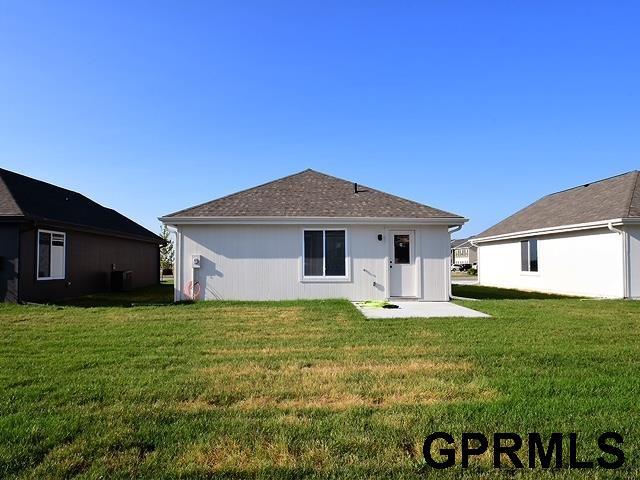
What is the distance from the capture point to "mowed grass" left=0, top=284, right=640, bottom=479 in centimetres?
288

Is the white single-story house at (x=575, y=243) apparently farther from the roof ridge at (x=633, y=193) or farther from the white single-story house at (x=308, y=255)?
the white single-story house at (x=308, y=255)

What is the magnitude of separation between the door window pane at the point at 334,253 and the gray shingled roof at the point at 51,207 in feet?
27.9

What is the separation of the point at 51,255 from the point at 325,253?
350 inches

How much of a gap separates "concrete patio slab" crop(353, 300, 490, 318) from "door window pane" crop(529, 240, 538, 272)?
8.32 meters

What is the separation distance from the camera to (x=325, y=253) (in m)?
12.6

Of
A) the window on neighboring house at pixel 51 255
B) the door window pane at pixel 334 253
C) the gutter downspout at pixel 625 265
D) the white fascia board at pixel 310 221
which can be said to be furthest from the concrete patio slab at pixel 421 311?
the window on neighboring house at pixel 51 255

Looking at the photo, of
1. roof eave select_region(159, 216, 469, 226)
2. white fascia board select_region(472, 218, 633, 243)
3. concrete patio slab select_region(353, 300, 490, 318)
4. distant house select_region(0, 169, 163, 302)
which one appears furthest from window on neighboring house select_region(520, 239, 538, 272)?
distant house select_region(0, 169, 163, 302)

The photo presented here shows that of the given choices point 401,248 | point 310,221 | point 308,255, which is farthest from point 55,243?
point 401,248

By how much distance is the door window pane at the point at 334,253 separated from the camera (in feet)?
41.1

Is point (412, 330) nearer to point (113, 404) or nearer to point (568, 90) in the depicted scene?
point (113, 404)

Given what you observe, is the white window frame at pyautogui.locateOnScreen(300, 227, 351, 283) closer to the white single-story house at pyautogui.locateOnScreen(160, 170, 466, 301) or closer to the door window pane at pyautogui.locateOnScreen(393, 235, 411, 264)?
the white single-story house at pyautogui.locateOnScreen(160, 170, 466, 301)

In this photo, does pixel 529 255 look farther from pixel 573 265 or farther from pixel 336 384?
pixel 336 384

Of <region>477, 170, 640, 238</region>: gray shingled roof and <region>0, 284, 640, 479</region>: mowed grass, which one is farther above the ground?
<region>477, 170, 640, 238</region>: gray shingled roof

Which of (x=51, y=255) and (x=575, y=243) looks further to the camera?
(x=575, y=243)
